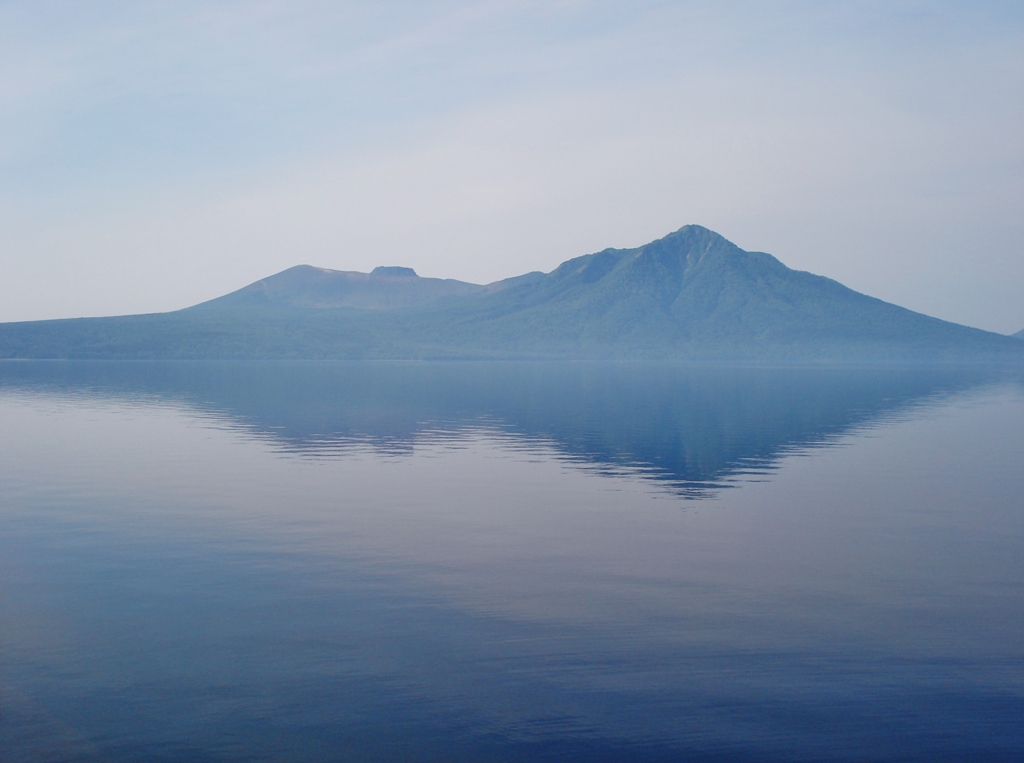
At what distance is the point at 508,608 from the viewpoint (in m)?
17.3

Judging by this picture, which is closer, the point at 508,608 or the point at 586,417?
the point at 508,608

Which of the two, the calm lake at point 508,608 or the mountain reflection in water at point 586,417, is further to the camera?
the mountain reflection in water at point 586,417

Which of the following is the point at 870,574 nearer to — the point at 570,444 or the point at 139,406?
the point at 570,444

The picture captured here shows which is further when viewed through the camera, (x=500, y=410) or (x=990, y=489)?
(x=500, y=410)

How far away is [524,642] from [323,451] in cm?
2782

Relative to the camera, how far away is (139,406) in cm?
7050

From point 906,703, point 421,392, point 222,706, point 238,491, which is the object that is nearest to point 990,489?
point 906,703

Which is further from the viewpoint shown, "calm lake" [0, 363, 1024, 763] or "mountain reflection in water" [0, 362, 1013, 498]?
"mountain reflection in water" [0, 362, 1013, 498]

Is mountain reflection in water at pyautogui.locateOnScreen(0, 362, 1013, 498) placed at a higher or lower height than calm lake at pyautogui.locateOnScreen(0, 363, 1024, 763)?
higher

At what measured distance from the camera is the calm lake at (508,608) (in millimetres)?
12273

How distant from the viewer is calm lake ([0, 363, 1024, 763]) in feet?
40.3

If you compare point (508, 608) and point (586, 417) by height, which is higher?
point (586, 417)

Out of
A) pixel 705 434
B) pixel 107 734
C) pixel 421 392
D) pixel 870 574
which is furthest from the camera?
pixel 421 392

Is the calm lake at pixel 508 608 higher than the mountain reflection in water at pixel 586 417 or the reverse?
the reverse
